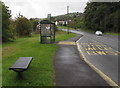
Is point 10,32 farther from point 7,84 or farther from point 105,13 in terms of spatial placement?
point 105,13

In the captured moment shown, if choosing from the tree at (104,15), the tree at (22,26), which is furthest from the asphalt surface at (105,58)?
the tree at (104,15)

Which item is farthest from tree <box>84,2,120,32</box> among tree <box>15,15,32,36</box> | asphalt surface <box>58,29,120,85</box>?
asphalt surface <box>58,29,120,85</box>

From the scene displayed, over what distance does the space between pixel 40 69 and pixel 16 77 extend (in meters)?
1.69

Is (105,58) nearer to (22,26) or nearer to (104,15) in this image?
(22,26)

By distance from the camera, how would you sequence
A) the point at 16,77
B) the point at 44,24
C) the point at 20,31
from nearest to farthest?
1. the point at 16,77
2. the point at 44,24
3. the point at 20,31

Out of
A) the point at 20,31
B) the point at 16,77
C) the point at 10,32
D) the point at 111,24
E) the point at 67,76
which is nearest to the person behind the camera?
the point at 16,77

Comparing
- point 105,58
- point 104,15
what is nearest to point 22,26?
point 104,15

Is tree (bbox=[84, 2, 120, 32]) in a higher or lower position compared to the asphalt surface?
higher

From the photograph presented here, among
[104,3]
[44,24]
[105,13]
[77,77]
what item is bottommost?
[77,77]

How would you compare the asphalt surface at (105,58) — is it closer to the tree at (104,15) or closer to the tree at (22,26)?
the tree at (22,26)

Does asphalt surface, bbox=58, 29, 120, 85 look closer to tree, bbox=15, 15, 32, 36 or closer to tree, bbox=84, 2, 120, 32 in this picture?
tree, bbox=15, 15, 32, 36

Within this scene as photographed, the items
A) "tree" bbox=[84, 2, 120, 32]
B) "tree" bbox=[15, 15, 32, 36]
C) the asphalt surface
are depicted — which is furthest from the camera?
"tree" bbox=[84, 2, 120, 32]

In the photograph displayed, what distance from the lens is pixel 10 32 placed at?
24.8m

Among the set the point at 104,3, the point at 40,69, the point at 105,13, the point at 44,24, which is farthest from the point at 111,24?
the point at 40,69
